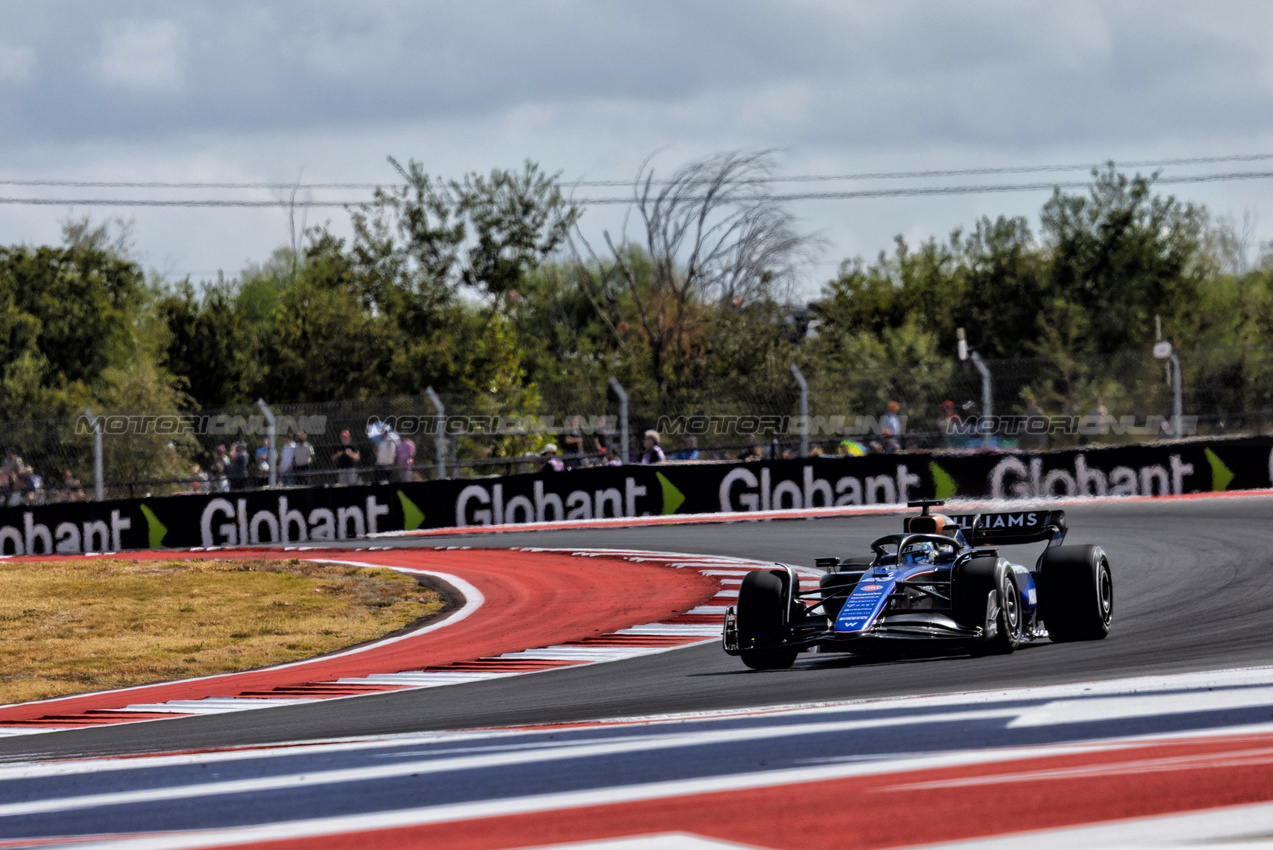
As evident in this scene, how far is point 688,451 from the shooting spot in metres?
22.5

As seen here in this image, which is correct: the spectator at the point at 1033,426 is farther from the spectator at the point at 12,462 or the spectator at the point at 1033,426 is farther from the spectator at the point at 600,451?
the spectator at the point at 12,462

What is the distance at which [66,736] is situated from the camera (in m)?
7.43

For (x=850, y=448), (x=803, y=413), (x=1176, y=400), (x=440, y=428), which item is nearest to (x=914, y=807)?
(x=850, y=448)

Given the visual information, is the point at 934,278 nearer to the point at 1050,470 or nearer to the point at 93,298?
the point at 93,298

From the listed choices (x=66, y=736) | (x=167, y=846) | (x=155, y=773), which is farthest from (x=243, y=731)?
(x=167, y=846)

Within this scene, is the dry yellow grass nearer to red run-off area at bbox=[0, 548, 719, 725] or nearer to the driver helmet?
red run-off area at bbox=[0, 548, 719, 725]

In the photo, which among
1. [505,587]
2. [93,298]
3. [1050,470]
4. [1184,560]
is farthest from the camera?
[93,298]

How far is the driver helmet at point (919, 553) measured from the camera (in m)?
8.28

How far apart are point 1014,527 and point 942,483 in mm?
10832

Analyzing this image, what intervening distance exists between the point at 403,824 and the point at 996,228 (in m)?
47.2

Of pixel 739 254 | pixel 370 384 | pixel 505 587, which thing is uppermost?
pixel 739 254

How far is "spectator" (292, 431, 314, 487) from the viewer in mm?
22375

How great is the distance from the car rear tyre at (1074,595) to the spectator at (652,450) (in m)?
12.6

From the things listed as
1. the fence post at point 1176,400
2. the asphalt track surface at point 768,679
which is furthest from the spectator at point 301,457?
the asphalt track surface at point 768,679
